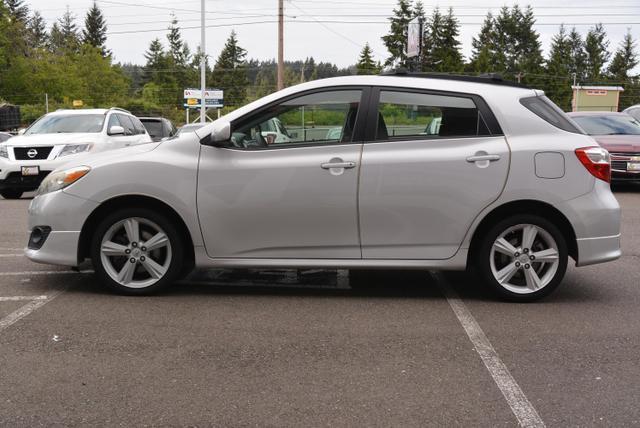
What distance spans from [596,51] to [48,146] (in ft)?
306

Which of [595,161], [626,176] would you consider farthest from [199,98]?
[595,161]

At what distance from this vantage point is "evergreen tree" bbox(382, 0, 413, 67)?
268 feet

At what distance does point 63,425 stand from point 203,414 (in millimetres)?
634

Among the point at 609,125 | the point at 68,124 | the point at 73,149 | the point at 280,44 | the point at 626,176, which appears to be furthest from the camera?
the point at 280,44

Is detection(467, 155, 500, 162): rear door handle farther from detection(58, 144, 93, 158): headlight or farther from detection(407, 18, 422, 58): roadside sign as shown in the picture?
detection(407, 18, 422, 58): roadside sign

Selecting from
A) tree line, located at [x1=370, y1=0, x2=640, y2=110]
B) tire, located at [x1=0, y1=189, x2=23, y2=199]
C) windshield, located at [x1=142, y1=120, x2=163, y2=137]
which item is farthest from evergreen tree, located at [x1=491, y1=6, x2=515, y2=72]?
tire, located at [x1=0, y1=189, x2=23, y2=199]

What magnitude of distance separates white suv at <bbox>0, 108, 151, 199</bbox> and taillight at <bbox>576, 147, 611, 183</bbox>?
952cm

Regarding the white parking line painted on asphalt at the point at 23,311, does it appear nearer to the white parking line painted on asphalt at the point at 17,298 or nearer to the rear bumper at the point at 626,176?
the white parking line painted on asphalt at the point at 17,298

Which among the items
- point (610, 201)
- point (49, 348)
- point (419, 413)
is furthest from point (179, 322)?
point (610, 201)

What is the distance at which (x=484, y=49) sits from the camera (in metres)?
84.8

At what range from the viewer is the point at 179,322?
492cm

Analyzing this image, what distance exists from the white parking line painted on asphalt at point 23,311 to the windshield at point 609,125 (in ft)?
40.6

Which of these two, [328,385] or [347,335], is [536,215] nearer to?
[347,335]

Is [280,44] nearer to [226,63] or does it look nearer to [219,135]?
[219,135]
